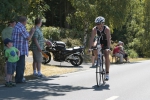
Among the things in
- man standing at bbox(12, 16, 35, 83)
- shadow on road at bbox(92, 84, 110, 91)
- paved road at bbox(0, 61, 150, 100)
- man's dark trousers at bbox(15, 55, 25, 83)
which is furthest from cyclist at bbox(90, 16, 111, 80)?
man's dark trousers at bbox(15, 55, 25, 83)

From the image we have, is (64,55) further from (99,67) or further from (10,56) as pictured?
(10,56)

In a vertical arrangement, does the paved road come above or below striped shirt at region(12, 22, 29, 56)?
below

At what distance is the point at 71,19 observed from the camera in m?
28.3

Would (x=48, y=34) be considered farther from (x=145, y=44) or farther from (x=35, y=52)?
(x=35, y=52)

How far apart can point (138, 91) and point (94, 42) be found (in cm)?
245

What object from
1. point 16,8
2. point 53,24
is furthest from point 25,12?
point 53,24

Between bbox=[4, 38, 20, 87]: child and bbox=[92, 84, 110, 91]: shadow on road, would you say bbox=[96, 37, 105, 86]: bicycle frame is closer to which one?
bbox=[92, 84, 110, 91]: shadow on road

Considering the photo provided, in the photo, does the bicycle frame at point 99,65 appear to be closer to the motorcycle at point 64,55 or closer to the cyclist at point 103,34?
the cyclist at point 103,34

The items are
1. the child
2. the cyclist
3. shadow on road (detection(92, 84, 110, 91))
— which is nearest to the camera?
shadow on road (detection(92, 84, 110, 91))

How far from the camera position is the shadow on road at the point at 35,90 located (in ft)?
29.8

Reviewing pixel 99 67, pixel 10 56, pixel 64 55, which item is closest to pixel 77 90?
pixel 99 67

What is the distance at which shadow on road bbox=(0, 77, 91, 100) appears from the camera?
9094mm

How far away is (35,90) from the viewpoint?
33.0 ft

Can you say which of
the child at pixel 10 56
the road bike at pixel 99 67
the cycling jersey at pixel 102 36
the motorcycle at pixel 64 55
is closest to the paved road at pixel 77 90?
the road bike at pixel 99 67
